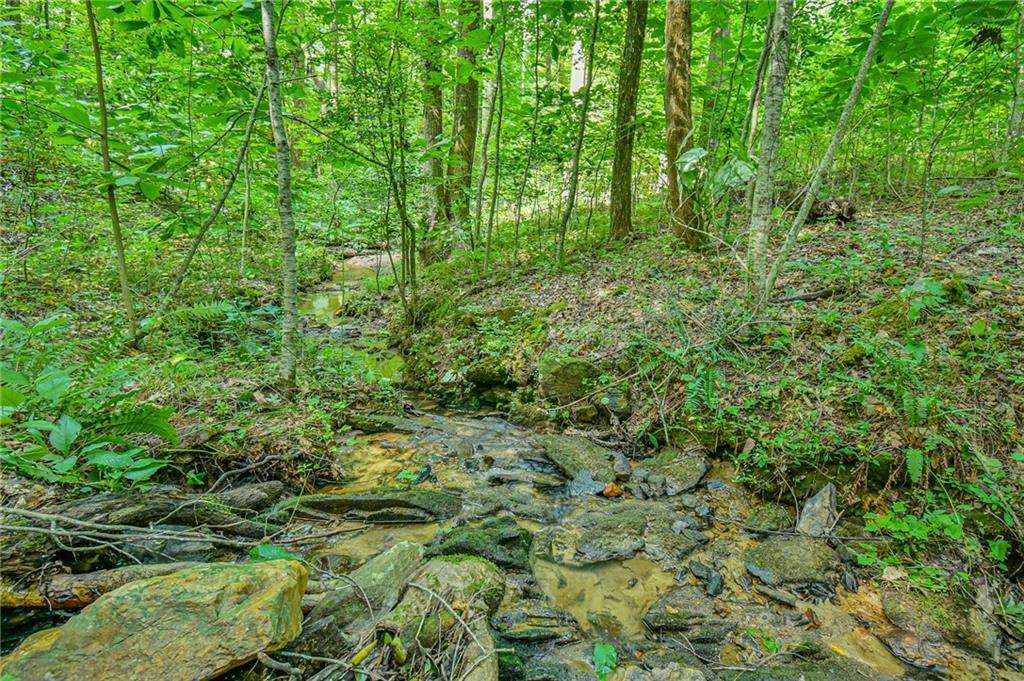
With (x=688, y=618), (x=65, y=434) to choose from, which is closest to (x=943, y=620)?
(x=688, y=618)

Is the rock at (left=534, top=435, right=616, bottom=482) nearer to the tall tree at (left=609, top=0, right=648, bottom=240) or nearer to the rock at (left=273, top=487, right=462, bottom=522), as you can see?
the rock at (left=273, top=487, right=462, bottom=522)

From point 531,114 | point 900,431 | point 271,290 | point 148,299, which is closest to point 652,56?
point 531,114

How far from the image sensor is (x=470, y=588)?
253 centimetres

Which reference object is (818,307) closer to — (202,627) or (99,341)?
(202,627)

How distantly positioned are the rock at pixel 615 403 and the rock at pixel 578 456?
0.46 meters

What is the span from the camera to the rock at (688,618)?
2.72 metres

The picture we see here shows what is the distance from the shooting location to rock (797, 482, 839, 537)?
343 cm

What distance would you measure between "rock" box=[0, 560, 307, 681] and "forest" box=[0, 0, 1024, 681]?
0.01 meters

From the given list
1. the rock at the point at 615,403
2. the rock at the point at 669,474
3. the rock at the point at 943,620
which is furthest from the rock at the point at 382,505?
the rock at the point at 943,620

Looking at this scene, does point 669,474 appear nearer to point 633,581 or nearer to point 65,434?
point 633,581

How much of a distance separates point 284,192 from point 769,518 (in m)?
5.34

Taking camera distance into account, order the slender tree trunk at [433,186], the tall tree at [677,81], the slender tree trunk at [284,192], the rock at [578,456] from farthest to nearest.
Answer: the slender tree trunk at [433,186] < the tall tree at [677,81] < the rock at [578,456] < the slender tree trunk at [284,192]

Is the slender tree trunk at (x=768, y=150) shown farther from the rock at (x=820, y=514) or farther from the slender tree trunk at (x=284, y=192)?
the slender tree trunk at (x=284, y=192)

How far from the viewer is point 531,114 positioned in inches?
370
